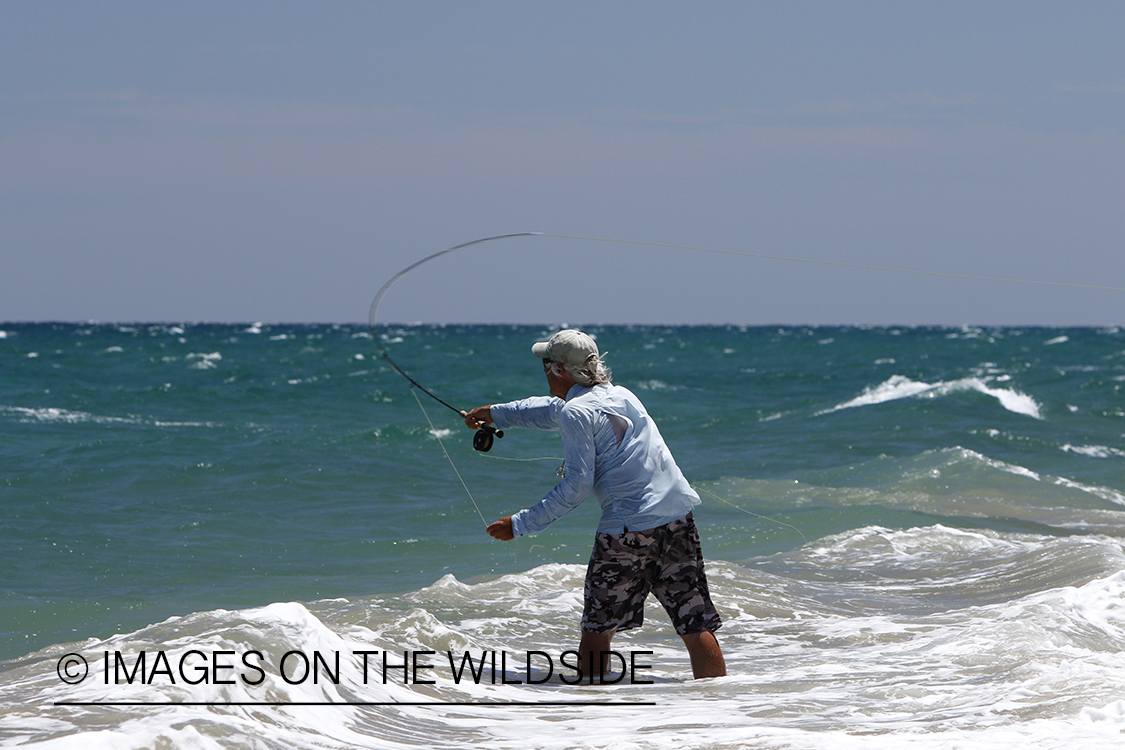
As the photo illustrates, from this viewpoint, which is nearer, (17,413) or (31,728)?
(31,728)

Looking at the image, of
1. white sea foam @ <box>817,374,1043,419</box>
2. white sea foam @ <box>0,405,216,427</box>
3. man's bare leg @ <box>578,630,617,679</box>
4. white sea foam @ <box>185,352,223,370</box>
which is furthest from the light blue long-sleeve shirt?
white sea foam @ <box>185,352,223,370</box>

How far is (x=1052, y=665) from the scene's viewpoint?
14.4 ft

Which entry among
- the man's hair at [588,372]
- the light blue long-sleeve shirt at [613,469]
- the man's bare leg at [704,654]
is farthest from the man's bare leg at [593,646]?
the man's hair at [588,372]

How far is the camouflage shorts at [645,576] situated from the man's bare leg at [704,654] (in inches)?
4.9

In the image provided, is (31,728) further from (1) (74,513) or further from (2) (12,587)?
(1) (74,513)

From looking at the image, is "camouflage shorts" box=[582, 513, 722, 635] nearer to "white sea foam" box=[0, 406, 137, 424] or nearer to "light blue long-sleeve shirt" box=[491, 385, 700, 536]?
"light blue long-sleeve shirt" box=[491, 385, 700, 536]

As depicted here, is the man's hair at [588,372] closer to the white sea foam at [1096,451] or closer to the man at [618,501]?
the man at [618,501]

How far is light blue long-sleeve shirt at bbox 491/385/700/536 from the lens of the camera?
405 cm

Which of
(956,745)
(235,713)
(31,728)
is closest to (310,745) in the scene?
(235,713)

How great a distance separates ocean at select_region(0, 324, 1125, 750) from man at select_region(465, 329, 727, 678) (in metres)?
0.36

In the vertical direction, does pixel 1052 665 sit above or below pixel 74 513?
below

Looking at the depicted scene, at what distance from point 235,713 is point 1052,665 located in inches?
116

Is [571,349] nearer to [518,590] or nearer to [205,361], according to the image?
[518,590]

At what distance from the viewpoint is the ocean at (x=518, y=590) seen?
12.5 ft
